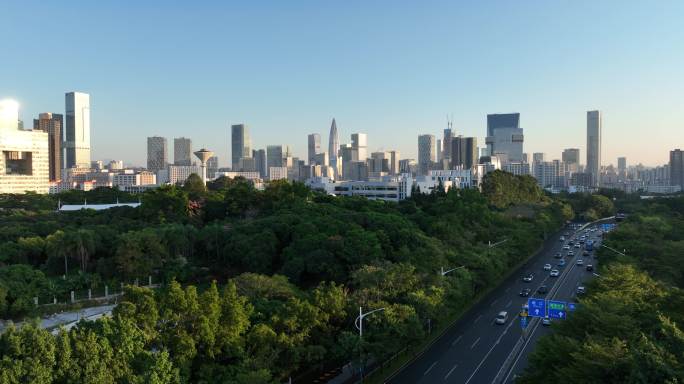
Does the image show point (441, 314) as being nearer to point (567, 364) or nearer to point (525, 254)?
point (567, 364)

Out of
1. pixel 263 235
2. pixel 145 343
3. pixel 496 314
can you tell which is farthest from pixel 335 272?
pixel 145 343

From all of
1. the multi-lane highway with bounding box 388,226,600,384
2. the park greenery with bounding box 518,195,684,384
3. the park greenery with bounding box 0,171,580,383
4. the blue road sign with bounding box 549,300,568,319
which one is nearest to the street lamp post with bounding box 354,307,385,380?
→ the park greenery with bounding box 0,171,580,383

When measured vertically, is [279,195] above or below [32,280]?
above

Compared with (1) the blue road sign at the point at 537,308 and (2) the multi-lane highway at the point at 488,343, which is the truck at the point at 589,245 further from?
(1) the blue road sign at the point at 537,308

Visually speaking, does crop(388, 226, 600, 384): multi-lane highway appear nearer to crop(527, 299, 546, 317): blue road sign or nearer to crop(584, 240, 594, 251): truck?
crop(527, 299, 546, 317): blue road sign

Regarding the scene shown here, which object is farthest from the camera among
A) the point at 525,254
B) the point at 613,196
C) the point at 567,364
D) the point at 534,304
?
the point at 613,196

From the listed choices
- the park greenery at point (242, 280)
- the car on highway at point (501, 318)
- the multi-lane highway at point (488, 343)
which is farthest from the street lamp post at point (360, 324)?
the car on highway at point (501, 318)
